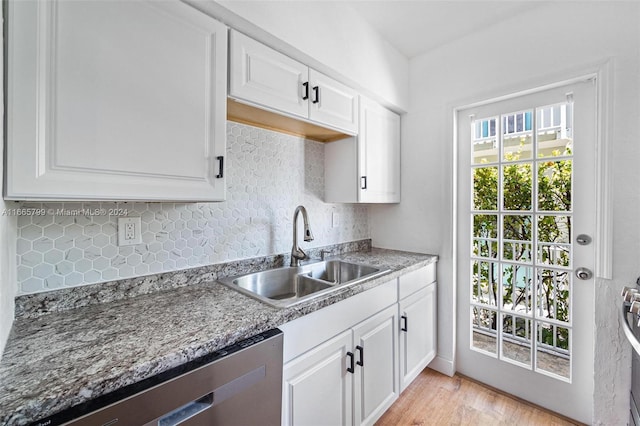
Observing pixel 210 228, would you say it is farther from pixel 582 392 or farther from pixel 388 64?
pixel 582 392

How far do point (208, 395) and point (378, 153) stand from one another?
1.73 metres

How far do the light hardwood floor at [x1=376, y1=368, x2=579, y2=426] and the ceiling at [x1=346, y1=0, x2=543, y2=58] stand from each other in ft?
8.13

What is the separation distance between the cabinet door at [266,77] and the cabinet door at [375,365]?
→ 45.9 inches

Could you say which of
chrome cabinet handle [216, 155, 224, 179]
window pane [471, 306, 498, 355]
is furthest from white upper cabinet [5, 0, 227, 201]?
window pane [471, 306, 498, 355]

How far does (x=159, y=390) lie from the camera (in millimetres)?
689

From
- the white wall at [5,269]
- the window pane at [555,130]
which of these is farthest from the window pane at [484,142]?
the white wall at [5,269]

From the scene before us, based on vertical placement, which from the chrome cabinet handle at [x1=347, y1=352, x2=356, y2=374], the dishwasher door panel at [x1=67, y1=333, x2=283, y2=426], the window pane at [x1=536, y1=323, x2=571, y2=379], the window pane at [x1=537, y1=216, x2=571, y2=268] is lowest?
the window pane at [x1=536, y1=323, x2=571, y2=379]

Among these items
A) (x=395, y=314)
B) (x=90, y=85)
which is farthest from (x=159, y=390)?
(x=395, y=314)

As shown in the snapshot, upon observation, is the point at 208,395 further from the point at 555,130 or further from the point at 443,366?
the point at 555,130

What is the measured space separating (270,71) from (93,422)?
53.7 inches

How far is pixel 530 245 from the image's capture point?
69.9 inches

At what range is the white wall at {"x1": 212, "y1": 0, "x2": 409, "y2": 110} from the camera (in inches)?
49.6

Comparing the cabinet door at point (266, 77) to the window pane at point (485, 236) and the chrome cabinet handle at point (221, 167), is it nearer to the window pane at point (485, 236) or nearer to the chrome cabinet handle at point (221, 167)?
the chrome cabinet handle at point (221, 167)

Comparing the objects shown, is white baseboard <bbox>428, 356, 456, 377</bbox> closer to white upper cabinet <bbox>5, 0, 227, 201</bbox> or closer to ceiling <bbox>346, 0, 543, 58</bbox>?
white upper cabinet <bbox>5, 0, 227, 201</bbox>
